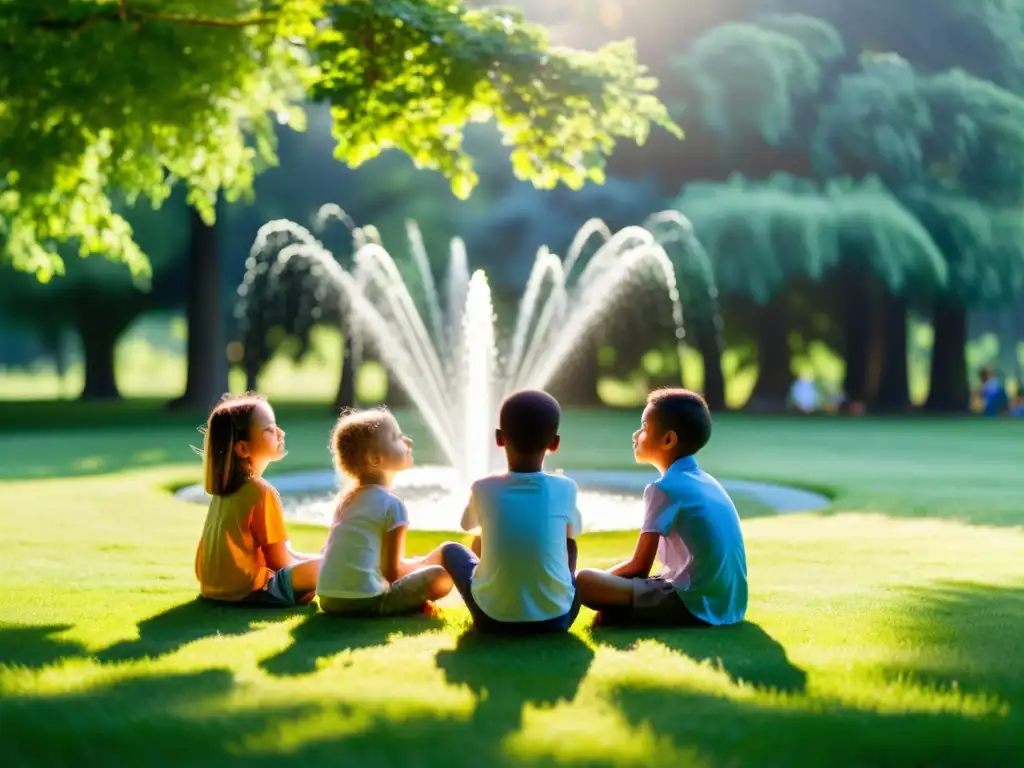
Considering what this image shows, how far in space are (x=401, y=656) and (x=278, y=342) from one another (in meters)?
35.9

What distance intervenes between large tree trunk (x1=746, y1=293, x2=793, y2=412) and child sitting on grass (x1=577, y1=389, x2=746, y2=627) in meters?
27.9

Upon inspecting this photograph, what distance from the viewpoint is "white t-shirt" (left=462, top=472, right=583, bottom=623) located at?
229 inches

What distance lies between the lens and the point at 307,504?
42.1ft

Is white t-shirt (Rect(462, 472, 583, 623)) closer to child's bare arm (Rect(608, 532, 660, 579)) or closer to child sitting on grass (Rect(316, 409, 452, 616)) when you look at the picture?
child's bare arm (Rect(608, 532, 660, 579))

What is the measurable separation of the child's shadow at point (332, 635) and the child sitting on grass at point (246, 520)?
391 millimetres

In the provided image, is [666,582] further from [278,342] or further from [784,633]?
[278,342]

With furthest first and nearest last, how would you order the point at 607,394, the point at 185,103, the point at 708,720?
the point at 607,394, the point at 185,103, the point at 708,720

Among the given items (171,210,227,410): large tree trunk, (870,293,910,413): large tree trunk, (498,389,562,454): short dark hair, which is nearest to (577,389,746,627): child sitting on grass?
(498,389,562,454): short dark hair

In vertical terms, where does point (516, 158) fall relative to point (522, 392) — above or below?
above

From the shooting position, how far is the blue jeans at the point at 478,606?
5984 mm

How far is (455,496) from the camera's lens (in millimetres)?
13391

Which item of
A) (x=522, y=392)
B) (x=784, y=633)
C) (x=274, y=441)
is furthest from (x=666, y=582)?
(x=274, y=441)

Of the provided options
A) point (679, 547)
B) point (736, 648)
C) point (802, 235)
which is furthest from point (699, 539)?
point (802, 235)

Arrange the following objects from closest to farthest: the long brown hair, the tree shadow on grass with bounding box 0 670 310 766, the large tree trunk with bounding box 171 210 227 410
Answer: the tree shadow on grass with bounding box 0 670 310 766
the long brown hair
the large tree trunk with bounding box 171 210 227 410
